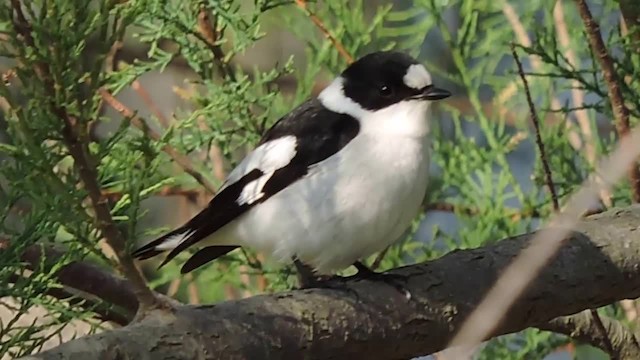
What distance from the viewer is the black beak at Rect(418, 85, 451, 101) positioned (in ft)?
4.66

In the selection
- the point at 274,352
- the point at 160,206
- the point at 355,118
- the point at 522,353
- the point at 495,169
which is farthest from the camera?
the point at 160,206

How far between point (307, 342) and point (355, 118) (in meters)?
0.53

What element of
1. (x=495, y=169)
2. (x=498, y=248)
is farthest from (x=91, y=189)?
(x=495, y=169)

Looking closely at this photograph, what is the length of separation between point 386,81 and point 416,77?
5 cm

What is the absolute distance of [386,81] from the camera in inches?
58.6

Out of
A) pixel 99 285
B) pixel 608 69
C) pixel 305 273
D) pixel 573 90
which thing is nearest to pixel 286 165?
pixel 305 273

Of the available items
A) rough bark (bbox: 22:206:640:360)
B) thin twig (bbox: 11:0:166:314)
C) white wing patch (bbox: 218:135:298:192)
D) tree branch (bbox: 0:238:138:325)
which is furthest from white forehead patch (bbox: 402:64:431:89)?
→ thin twig (bbox: 11:0:166:314)

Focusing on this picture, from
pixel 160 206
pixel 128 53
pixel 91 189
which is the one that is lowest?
pixel 160 206

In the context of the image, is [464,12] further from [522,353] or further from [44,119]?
[44,119]

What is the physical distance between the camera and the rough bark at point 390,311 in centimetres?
86

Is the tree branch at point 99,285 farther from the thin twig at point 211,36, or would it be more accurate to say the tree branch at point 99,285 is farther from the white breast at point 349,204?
the thin twig at point 211,36

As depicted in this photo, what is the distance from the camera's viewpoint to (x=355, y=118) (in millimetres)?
1449

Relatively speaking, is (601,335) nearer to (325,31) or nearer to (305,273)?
(305,273)

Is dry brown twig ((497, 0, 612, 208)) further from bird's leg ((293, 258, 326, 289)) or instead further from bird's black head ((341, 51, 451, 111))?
bird's leg ((293, 258, 326, 289))
